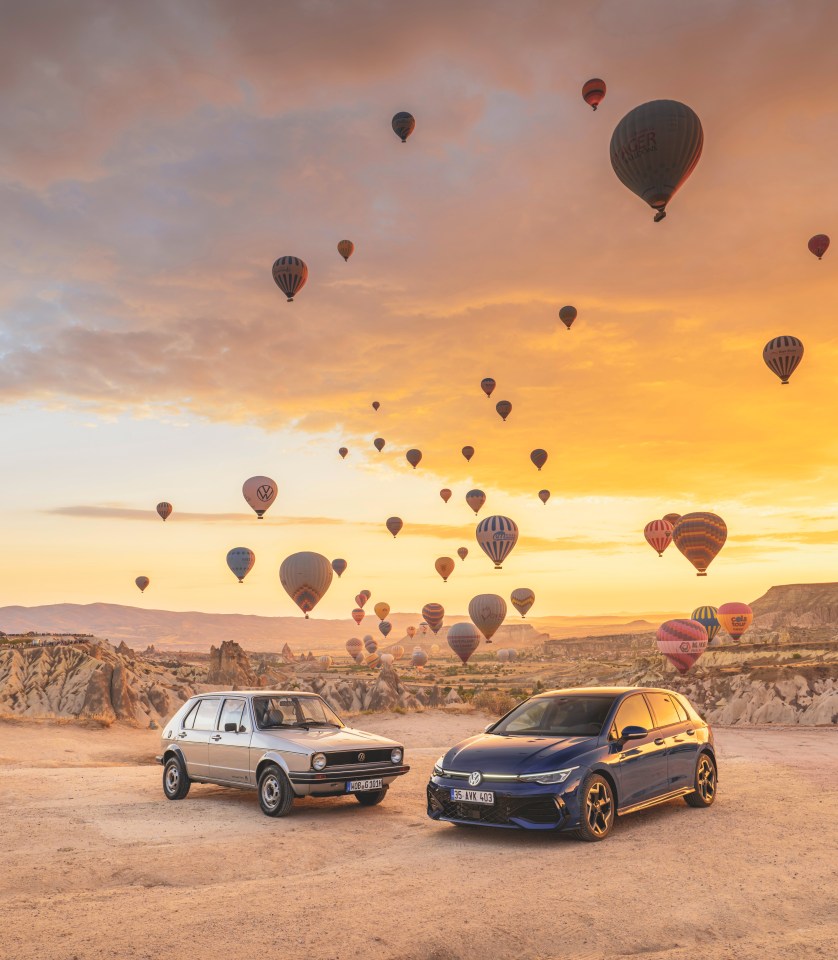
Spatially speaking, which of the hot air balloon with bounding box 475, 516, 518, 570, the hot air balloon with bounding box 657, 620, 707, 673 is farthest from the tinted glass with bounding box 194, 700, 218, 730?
the hot air balloon with bounding box 657, 620, 707, 673

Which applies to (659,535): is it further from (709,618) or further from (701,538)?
(709,618)

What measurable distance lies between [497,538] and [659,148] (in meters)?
38.0

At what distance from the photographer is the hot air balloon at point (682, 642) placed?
67938mm

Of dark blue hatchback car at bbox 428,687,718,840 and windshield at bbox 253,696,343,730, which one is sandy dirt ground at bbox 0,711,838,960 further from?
windshield at bbox 253,696,343,730

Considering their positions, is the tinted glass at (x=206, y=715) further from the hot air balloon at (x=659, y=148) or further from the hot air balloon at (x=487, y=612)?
the hot air balloon at (x=487, y=612)

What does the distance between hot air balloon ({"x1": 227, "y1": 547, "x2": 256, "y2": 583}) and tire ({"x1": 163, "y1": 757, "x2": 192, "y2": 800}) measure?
209ft

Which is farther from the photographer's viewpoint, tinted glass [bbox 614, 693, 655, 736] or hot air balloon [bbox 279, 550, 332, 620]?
hot air balloon [bbox 279, 550, 332, 620]

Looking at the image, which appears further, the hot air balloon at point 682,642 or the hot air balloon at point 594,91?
the hot air balloon at point 682,642

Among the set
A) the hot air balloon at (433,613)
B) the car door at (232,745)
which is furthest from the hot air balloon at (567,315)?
the hot air balloon at (433,613)

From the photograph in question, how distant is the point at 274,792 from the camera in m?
13.7

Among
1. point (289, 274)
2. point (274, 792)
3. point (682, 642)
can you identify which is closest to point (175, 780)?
point (274, 792)

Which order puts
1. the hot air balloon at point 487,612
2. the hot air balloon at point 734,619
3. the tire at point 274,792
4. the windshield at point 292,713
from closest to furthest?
the tire at point 274,792
the windshield at point 292,713
the hot air balloon at point 487,612
the hot air balloon at point 734,619

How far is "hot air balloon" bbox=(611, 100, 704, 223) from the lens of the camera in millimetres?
32562

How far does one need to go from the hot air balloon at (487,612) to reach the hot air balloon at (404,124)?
4128 centimetres
